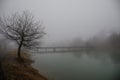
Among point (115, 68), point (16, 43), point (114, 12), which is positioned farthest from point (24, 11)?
point (115, 68)

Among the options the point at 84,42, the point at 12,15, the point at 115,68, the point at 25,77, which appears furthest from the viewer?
the point at 84,42

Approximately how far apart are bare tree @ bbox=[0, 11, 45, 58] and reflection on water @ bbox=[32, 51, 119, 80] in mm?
1295

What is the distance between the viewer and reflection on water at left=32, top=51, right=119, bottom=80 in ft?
15.8

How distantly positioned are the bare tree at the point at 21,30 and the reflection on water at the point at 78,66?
1.29 m

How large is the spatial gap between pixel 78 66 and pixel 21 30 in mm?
3410

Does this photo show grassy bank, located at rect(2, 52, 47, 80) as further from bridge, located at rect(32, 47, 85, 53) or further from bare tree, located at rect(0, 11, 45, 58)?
bridge, located at rect(32, 47, 85, 53)

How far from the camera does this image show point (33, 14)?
622 centimetres

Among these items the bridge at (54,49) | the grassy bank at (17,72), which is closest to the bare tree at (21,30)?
the bridge at (54,49)

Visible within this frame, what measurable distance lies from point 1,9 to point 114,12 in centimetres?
598

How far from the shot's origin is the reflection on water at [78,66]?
4.82 metres

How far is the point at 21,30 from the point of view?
18.1ft

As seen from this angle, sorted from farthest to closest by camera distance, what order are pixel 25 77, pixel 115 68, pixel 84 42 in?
pixel 84 42 → pixel 115 68 → pixel 25 77

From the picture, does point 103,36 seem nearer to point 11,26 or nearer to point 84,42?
point 84,42

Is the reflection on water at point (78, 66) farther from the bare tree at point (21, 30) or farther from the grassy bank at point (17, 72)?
the bare tree at point (21, 30)
